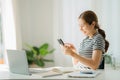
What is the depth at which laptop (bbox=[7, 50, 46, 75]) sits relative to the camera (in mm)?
2049

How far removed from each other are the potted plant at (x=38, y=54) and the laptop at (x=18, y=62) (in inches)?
84.1

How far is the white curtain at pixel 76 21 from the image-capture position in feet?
13.9

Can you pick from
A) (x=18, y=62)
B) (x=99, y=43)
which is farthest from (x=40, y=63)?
(x=18, y=62)

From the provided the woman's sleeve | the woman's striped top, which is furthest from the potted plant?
the woman's sleeve

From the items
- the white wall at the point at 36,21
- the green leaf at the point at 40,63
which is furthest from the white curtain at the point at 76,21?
the green leaf at the point at 40,63

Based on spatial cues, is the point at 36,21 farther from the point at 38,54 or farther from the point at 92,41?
the point at 92,41

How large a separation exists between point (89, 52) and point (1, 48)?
226cm

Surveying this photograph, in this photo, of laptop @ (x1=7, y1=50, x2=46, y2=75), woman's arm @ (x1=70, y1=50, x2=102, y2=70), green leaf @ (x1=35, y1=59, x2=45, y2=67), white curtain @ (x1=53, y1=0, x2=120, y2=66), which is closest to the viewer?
laptop @ (x1=7, y1=50, x2=46, y2=75)

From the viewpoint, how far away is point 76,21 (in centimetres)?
437

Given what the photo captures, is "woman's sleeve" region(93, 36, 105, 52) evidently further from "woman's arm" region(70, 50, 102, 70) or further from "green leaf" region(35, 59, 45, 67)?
"green leaf" region(35, 59, 45, 67)

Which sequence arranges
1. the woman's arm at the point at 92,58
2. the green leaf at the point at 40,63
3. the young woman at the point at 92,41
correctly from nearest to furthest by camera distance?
the woman's arm at the point at 92,58
the young woman at the point at 92,41
the green leaf at the point at 40,63

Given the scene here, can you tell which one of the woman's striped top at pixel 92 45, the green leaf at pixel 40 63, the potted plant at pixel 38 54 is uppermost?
the woman's striped top at pixel 92 45

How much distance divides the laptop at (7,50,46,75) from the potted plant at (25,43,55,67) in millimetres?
2137

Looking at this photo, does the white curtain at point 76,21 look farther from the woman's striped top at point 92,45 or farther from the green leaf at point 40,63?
the woman's striped top at point 92,45
